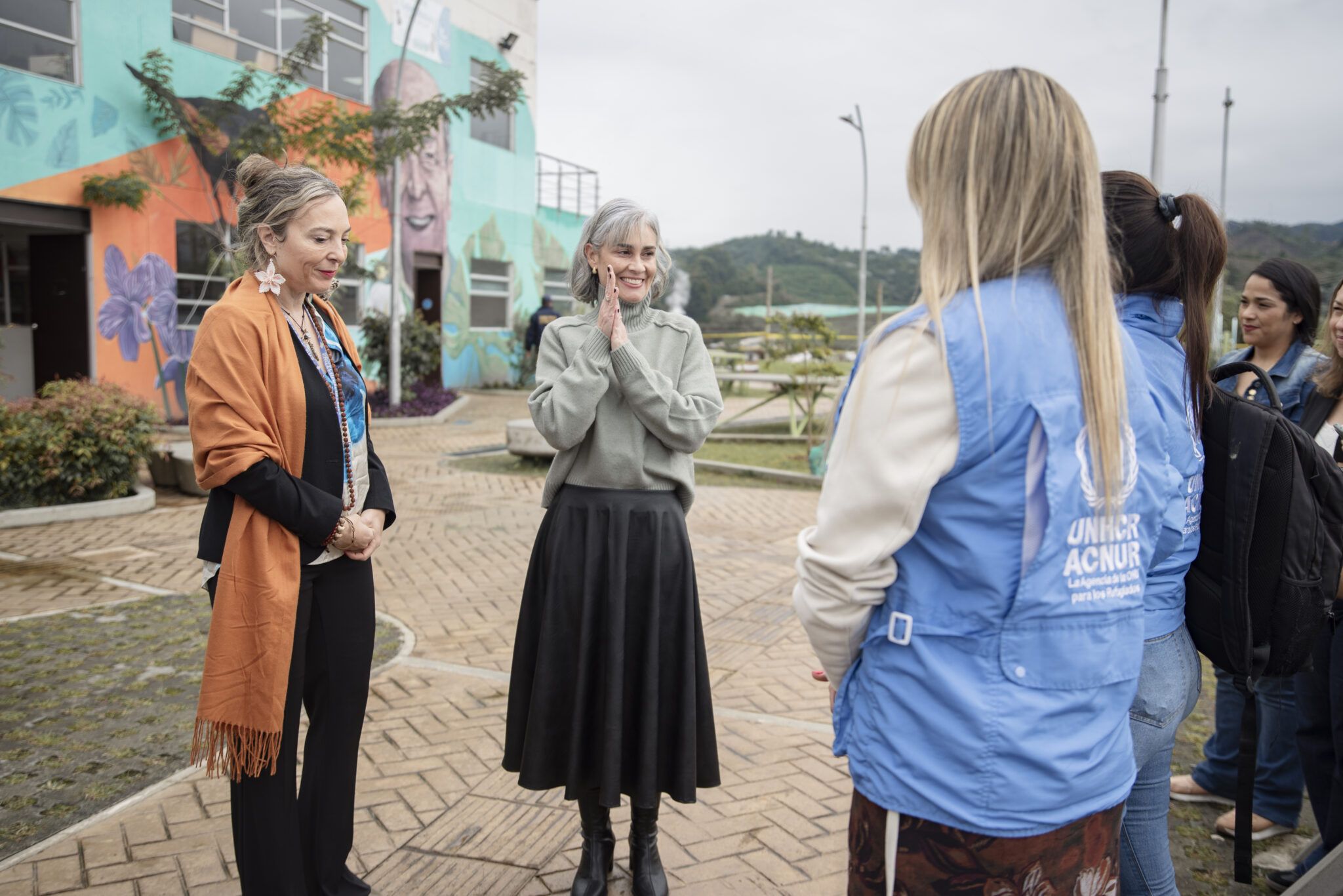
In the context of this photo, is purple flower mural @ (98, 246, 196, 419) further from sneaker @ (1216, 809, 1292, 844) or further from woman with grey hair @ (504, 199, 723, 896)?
sneaker @ (1216, 809, 1292, 844)

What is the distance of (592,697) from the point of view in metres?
2.80

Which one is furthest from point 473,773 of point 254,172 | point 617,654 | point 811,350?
point 811,350

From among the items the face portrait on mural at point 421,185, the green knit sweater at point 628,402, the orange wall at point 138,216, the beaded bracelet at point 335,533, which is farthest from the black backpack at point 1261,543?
the face portrait on mural at point 421,185

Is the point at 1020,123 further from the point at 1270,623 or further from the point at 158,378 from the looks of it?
the point at 158,378

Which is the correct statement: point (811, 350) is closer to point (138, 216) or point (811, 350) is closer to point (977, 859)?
point (138, 216)

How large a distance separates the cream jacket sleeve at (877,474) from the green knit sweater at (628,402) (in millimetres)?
1193

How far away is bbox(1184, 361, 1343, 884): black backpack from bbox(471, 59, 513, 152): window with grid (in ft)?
65.0

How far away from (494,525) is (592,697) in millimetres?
5435

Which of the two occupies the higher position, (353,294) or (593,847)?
(353,294)

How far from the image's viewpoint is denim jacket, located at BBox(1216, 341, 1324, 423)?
3354 millimetres

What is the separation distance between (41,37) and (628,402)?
1219 cm

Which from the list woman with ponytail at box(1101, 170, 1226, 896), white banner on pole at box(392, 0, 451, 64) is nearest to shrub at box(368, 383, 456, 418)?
white banner on pole at box(392, 0, 451, 64)

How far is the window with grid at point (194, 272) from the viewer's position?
13.4m

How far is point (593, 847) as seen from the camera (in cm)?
283
